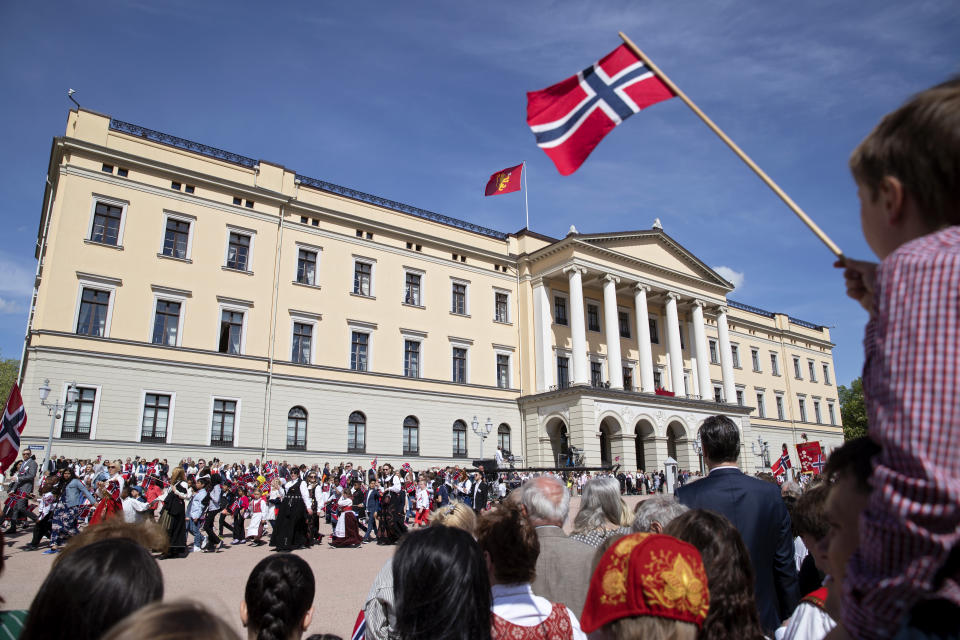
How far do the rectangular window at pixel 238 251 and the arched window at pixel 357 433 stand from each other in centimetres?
917

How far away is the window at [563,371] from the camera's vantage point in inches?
1464

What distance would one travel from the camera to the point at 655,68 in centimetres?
405

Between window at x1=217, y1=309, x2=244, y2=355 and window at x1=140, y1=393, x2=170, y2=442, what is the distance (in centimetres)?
343

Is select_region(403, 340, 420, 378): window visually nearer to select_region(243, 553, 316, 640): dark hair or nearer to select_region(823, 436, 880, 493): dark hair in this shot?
select_region(243, 553, 316, 640): dark hair

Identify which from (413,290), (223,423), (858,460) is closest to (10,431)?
(858,460)

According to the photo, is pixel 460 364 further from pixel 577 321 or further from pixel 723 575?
pixel 723 575

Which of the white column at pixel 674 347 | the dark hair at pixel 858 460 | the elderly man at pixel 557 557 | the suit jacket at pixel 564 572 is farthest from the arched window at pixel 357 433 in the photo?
the dark hair at pixel 858 460

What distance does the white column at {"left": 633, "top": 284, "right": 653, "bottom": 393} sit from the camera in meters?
38.0

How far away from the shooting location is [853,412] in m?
72.2

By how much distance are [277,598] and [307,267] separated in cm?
2931

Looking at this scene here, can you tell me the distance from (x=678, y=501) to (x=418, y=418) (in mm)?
28951

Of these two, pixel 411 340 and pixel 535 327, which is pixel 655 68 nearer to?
pixel 411 340

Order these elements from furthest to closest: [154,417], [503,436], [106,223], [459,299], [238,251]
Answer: [459,299] < [503,436] < [238,251] < [106,223] < [154,417]

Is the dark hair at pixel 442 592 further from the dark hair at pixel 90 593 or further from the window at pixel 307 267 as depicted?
the window at pixel 307 267
